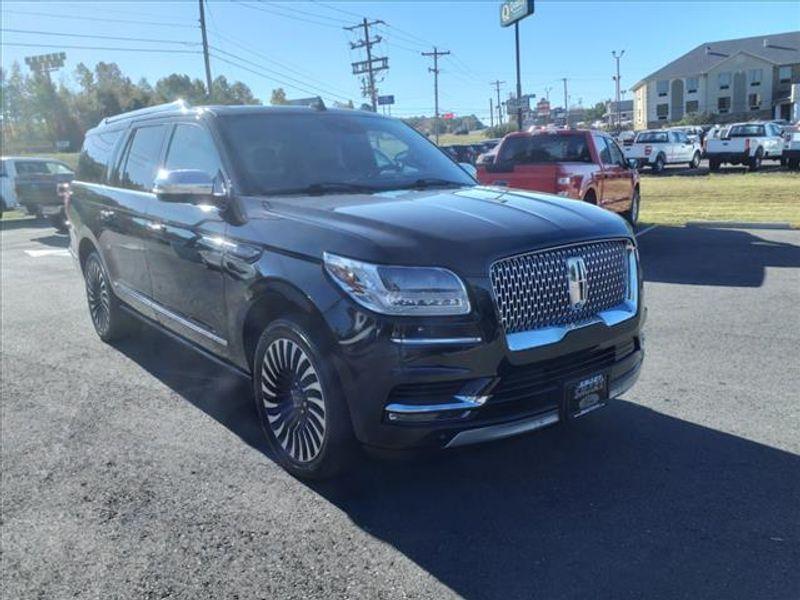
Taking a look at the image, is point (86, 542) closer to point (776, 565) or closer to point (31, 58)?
point (776, 565)

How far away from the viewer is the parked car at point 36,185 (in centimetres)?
1734

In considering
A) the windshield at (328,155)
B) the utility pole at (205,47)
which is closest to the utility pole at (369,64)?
the utility pole at (205,47)

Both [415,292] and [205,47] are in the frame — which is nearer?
[415,292]

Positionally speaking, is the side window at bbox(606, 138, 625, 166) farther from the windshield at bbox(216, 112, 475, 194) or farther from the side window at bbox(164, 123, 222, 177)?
the side window at bbox(164, 123, 222, 177)

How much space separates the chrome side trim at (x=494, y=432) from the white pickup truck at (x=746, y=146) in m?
29.2

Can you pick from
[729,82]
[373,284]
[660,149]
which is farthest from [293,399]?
[729,82]

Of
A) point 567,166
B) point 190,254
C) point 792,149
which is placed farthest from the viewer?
point 792,149

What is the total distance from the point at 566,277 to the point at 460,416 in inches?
35.5

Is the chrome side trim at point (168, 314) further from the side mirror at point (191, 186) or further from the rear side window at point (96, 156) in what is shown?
the rear side window at point (96, 156)

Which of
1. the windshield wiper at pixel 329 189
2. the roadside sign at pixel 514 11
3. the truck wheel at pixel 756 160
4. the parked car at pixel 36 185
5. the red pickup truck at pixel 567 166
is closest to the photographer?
the windshield wiper at pixel 329 189

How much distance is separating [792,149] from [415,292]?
28.9 m

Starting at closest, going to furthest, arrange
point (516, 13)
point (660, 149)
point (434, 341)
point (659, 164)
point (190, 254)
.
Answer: point (434, 341) → point (190, 254) → point (516, 13) → point (660, 149) → point (659, 164)

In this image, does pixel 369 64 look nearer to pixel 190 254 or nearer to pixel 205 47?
pixel 205 47

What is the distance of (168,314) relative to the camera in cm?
504
